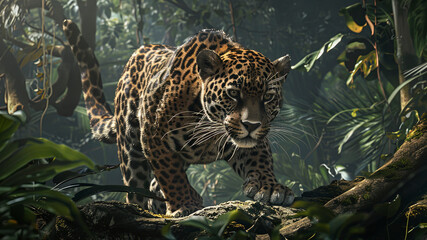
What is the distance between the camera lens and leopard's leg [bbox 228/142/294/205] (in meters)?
3.41

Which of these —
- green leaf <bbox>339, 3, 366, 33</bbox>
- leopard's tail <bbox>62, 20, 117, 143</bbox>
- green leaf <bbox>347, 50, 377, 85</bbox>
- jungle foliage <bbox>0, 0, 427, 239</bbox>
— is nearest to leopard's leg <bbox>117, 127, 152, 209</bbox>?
leopard's tail <bbox>62, 20, 117, 143</bbox>

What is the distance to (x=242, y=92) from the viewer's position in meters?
3.35

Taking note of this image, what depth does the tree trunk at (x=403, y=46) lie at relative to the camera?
16.1 ft

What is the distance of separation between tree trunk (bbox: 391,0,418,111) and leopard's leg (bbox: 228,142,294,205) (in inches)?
70.5

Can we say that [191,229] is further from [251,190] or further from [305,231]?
[251,190]

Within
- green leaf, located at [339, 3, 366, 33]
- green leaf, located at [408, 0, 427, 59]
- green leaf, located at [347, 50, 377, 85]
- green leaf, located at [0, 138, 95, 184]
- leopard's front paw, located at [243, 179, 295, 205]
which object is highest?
green leaf, located at [339, 3, 366, 33]

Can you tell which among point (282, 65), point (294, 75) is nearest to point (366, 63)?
point (282, 65)

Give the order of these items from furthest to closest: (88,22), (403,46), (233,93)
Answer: (88,22), (403,46), (233,93)

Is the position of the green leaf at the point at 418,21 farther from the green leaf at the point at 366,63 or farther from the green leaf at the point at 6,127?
the green leaf at the point at 6,127

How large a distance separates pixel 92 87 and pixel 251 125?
8.10 feet

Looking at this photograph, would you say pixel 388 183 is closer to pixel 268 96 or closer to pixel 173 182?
pixel 268 96

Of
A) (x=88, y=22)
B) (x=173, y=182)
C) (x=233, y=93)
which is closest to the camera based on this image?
(x=233, y=93)

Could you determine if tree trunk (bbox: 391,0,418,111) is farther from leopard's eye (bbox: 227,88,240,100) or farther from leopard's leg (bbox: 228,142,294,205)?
leopard's eye (bbox: 227,88,240,100)

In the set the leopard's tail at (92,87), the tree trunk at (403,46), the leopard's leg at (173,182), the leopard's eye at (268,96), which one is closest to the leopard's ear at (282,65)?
the leopard's eye at (268,96)
